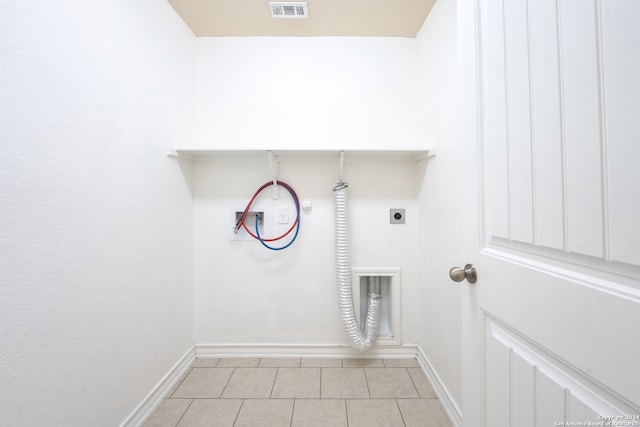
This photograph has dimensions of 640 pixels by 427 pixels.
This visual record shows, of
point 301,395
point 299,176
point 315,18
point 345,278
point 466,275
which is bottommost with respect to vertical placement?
point 301,395

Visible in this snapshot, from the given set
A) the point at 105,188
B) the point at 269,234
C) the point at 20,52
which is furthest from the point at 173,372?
the point at 20,52

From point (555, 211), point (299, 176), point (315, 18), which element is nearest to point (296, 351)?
point (299, 176)

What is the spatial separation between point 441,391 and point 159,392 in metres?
1.62

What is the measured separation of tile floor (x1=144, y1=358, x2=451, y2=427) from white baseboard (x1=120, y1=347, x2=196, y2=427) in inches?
1.4

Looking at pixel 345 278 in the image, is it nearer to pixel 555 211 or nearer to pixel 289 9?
pixel 555 211

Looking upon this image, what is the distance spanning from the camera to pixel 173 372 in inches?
61.6

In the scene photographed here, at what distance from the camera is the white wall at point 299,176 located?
1839 mm

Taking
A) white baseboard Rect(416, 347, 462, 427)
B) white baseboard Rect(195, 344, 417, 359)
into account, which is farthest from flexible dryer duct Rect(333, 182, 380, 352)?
white baseboard Rect(416, 347, 462, 427)

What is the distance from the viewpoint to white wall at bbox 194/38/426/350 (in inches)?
72.4

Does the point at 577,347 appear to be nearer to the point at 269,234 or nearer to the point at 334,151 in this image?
the point at 334,151

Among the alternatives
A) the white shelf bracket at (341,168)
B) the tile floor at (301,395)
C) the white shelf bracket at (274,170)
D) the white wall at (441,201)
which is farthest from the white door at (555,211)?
the white shelf bracket at (274,170)

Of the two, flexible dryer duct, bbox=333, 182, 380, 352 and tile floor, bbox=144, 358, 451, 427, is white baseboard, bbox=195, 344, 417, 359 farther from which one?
flexible dryer duct, bbox=333, 182, 380, 352

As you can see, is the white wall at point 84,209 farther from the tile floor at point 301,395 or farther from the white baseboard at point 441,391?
the white baseboard at point 441,391

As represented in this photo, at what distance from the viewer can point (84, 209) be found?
3.28ft
